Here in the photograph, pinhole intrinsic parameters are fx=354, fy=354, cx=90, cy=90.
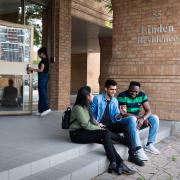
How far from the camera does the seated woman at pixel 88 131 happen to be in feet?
→ 15.5

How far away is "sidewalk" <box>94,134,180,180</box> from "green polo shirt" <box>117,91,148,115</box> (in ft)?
2.65

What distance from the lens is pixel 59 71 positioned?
9469 millimetres

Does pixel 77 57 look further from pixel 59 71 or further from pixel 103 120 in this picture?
pixel 103 120

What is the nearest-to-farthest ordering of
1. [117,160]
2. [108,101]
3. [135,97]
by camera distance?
[117,160]
[108,101]
[135,97]

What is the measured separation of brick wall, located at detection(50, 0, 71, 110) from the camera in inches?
372

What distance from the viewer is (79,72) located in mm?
25156

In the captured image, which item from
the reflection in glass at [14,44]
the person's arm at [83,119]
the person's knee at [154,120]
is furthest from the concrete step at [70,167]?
the reflection in glass at [14,44]

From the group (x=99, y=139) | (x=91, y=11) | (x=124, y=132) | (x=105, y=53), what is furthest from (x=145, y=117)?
(x=105, y=53)

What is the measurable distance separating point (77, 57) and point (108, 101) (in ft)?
65.5

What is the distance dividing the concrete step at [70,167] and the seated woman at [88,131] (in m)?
0.18

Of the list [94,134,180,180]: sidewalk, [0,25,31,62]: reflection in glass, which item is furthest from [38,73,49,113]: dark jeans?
[94,134,180,180]: sidewalk

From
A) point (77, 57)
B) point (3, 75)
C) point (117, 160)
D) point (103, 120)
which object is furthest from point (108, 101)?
point (77, 57)

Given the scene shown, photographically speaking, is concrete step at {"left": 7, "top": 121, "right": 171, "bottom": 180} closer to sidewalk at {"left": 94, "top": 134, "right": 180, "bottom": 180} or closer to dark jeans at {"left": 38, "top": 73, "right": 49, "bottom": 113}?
sidewalk at {"left": 94, "top": 134, "right": 180, "bottom": 180}

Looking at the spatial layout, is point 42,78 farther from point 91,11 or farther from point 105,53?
point 105,53
